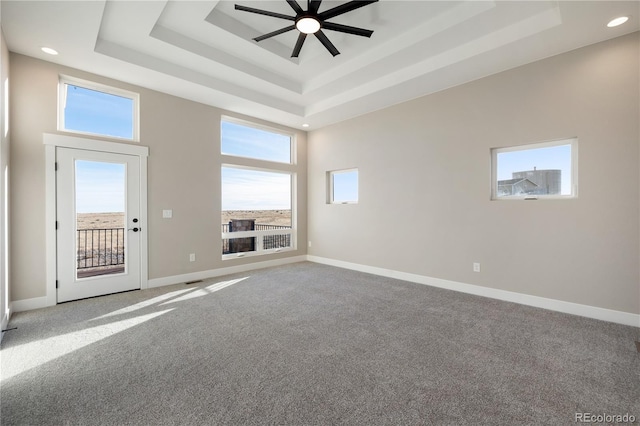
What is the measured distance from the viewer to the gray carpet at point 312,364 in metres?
1.62

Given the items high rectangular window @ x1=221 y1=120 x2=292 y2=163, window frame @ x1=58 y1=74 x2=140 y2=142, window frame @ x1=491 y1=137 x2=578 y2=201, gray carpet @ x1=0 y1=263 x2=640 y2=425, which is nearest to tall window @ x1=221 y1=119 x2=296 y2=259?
high rectangular window @ x1=221 y1=120 x2=292 y2=163

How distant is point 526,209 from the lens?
3434mm

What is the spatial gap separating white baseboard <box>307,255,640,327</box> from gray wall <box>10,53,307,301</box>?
2.55 meters

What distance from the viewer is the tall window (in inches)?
204

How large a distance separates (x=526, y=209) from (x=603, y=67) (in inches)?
65.1

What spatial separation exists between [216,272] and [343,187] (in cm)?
296

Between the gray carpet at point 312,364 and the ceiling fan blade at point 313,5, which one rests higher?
the ceiling fan blade at point 313,5

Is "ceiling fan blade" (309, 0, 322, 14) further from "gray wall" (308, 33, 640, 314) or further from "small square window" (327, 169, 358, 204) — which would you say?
"small square window" (327, 169, 358, 204)

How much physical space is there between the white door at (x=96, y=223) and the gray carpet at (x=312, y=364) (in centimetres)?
36

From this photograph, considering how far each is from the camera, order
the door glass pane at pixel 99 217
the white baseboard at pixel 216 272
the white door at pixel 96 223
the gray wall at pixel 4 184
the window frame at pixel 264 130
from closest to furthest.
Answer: the gray wall at pixel 4 184
the white door at pixel 96 223
the door glass pane at pixel 99 217
the white baseboard at pixel 216 272
the window frame at pixel 264 130

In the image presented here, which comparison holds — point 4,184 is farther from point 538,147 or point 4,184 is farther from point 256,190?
point 538,147

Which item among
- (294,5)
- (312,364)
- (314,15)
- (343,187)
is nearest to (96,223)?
(312,364)

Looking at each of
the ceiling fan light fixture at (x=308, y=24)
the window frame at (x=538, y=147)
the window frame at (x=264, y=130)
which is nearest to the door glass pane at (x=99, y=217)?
the window frame at (x=264, y=130)

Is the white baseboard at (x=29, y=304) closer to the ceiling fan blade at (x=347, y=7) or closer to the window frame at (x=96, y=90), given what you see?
the window frame at (x=96, y=90)
